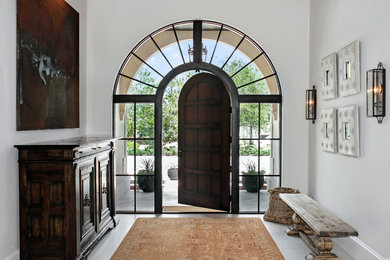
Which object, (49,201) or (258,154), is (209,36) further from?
(49,201)

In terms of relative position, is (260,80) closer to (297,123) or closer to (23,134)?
(297,123)

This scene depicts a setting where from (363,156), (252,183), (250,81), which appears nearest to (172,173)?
(252,183)

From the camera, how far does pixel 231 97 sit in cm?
566

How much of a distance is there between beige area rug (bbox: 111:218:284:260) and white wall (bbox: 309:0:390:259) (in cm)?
98

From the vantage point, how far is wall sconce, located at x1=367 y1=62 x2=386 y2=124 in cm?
316

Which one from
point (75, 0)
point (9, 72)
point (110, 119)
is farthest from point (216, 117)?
point (9, 72)

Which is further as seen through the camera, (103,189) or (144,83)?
(144,83)

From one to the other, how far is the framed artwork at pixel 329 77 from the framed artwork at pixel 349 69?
142 mm

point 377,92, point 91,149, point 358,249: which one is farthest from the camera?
point 91,149

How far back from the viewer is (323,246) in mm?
3510

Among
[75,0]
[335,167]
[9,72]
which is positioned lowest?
[335,167]

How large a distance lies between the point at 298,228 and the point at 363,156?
1389 mm

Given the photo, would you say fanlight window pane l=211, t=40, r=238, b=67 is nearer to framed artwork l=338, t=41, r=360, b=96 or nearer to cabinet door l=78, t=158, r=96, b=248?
framed artwork l=338, t=41, r=360, b=96

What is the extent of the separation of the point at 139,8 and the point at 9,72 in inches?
113
